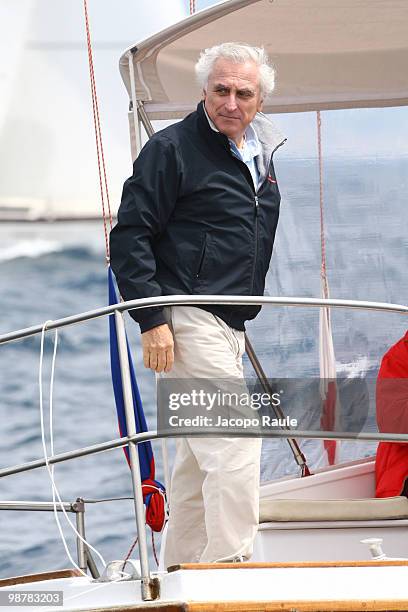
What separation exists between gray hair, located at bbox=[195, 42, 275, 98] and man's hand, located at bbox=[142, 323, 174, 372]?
748 mm

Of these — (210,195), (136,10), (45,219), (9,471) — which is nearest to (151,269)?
(210,195)

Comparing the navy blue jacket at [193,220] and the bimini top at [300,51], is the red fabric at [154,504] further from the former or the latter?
the bimini top at [300,51]

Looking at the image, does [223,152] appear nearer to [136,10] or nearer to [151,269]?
[151,269]

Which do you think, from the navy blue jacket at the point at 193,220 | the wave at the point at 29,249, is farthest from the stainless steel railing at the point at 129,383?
the wave at the point at 29,249

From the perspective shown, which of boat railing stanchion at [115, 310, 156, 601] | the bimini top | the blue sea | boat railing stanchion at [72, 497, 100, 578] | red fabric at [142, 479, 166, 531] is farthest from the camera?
the blue sea

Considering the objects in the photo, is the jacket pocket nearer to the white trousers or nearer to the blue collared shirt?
the white trousers

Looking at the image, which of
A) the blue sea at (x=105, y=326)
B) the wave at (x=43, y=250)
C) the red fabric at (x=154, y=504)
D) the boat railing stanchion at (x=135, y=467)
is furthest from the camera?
the wave at (x=43, y=250)

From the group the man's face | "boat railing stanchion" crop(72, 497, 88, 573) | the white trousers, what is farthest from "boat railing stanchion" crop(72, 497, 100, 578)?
the man's face

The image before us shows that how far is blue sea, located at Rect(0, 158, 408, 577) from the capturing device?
18.1ft

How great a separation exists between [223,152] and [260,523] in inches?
47.8

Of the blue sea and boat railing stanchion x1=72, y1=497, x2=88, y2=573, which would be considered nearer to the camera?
boat railing stanchion x1=72, y1=497, x2=88, y2=573

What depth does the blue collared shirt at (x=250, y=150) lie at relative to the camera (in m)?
4.25

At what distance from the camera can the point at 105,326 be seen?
62.7 ft

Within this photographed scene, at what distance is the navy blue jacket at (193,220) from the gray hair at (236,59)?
0.39 feet
